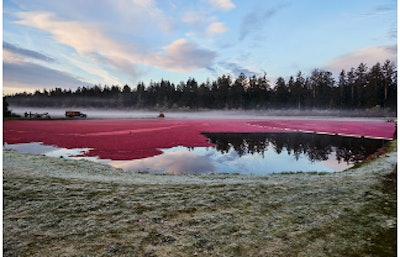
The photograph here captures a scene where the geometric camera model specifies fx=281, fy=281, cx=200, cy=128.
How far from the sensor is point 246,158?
18.3 m

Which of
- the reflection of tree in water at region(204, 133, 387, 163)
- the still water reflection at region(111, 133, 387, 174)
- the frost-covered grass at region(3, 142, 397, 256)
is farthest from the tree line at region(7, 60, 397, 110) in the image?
the frost-covered grass at region(3, 142, 397, 256)

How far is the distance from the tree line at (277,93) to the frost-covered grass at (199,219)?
102 feet

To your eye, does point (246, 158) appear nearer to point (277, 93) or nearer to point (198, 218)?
point (198, 218)

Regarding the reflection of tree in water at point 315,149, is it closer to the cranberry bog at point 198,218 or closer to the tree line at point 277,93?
the cranberry bog at point 198,218

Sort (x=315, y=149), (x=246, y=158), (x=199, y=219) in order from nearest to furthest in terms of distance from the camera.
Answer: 1. (x=199, y=219)
2. (x=246, y=158)
3. (x=315, y=149)

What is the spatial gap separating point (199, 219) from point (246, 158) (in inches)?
506

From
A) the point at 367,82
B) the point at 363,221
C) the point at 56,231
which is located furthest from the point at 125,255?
the point at 367,82

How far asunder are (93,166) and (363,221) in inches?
473

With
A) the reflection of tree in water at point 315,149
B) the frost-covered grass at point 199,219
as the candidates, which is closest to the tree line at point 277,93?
the reflection of tree in water at point 315,149

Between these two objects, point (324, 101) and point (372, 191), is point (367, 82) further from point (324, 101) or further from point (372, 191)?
point (372, 191)

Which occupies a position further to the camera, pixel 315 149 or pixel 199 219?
pixel 315 149

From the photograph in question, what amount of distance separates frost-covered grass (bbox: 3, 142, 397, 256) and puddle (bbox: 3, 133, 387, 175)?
639 cm

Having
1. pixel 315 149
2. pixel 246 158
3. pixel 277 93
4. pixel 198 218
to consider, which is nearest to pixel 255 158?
pixel 246 158

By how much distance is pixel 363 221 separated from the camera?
5.60m
